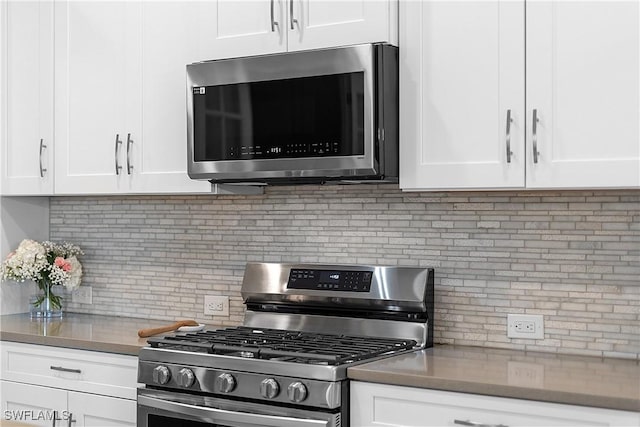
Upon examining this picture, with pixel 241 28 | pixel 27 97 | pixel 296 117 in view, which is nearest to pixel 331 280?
pixel 296 117

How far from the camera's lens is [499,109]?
2.73 m

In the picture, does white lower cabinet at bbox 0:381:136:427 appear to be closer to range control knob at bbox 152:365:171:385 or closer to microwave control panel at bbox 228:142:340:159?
range control knob at bbox 152:365:171:385

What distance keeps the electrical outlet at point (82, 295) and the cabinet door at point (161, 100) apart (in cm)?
83

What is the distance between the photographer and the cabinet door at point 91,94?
3.58 meters

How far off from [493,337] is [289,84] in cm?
112

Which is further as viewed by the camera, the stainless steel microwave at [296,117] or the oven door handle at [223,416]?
→ the stainless steel microwave at [296,117]

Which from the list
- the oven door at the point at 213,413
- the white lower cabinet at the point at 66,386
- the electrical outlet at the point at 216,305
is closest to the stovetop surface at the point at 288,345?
the oven door at the point at 213,413

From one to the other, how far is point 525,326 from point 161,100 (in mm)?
1624

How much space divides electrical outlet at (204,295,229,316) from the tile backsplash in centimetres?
3

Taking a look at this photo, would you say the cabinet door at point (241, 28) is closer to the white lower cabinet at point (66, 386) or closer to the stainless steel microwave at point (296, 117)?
the stainless steel microwave at point (296, 117)

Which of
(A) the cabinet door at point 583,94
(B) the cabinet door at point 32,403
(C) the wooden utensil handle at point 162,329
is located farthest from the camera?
(B) the cabinet door at point 32,403

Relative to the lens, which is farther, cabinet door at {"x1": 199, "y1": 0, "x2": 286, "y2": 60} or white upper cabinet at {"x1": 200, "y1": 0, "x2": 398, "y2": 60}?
cabinet door at {"x1": 199, "y1": 0, "x2": 286, "y2": 60}

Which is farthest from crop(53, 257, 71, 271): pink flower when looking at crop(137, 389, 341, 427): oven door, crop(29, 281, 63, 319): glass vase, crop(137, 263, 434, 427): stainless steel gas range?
crop(137, 389, 341, 427): oven door

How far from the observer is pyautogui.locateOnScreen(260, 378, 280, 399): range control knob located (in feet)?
8.71
